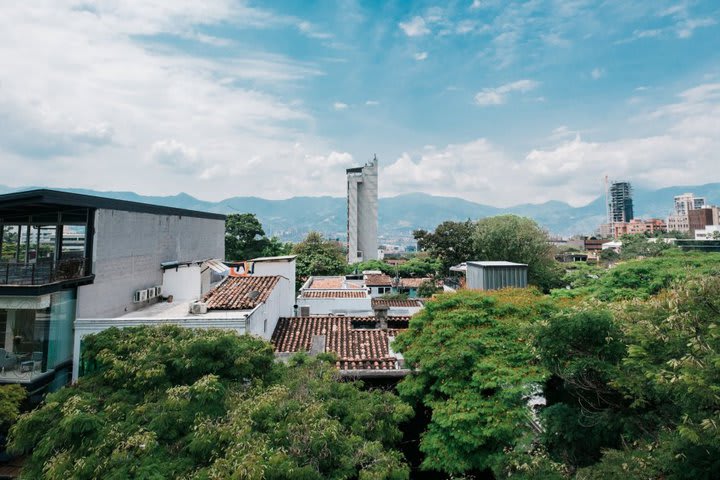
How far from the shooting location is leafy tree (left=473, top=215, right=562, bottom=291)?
39.4 m

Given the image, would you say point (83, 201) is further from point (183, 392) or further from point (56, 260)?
point (183, 392)

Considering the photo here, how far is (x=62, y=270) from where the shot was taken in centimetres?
1115

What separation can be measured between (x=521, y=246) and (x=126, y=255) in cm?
3588

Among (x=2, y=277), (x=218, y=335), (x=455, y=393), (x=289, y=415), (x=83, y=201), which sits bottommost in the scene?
(x=455, y=393)

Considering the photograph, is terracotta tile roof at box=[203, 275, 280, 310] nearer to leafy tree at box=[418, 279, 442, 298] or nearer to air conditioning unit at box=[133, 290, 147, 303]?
air conditioning unit at box=[133, 290, 147, 303]

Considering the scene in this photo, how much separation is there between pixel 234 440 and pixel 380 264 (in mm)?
62849

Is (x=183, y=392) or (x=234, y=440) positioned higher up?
(x=183, y=392)

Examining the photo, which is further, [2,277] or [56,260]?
[56,260]

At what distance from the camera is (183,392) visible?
6.72 metres

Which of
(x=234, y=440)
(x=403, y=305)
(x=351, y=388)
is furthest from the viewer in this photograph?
(x=403, y=305)

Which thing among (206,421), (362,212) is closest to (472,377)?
(206,421)

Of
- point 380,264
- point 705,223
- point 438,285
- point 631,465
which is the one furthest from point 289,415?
point 705,223

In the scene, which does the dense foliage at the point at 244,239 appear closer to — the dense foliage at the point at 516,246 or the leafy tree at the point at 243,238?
the leafy tree at the point at 243,238

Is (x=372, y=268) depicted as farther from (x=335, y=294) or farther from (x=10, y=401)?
(x=10, y=401)
